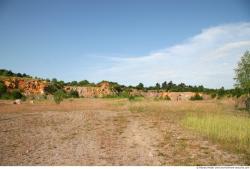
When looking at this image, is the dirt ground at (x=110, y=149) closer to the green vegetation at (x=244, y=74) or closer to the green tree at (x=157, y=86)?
the green vegetation at (x=244, y=74)

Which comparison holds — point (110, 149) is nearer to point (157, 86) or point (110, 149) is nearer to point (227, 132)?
point (227, 132)

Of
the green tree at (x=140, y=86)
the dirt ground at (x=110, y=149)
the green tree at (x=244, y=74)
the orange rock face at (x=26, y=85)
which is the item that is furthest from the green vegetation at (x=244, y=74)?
the green tree at (x=140, y=86)

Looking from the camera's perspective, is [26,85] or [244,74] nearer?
[244,74]

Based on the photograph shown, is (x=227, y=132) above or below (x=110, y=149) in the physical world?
above

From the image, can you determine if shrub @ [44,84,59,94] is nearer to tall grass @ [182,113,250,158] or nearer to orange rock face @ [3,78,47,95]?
orange rock face @ [3,78,47,95]

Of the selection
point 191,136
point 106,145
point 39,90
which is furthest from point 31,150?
point 39,90

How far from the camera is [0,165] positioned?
902cm

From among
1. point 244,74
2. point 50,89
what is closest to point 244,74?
point 244,74

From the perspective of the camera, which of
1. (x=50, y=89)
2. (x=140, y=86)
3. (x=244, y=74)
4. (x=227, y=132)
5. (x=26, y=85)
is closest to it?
(x=227, y=132)

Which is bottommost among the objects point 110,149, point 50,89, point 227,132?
point 110,149

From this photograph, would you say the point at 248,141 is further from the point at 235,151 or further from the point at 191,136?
the point at 191,136

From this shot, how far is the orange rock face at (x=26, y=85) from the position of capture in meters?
63.8

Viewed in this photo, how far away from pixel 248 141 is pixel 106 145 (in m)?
6.62

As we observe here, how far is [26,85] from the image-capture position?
222ft
